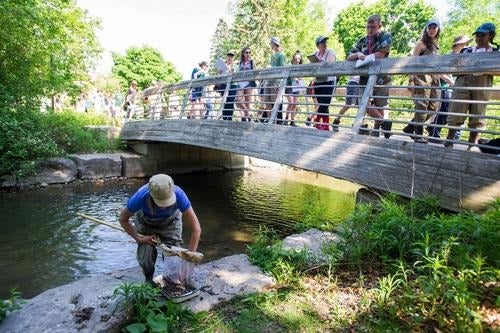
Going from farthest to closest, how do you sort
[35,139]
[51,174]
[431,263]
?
[51,174], [35,139], [431,263]

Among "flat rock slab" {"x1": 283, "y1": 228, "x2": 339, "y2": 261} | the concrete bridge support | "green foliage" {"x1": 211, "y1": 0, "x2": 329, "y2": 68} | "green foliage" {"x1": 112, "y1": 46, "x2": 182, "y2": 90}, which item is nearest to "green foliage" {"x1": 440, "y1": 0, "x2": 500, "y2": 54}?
"green foliage" {"x1": 211, "y1": 0, "x2": 329, "y2": 68}

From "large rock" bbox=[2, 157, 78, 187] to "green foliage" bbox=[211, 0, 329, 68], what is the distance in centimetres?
1813

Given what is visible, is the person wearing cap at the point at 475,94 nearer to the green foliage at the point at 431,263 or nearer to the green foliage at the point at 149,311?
the green foliage at the point at 431,263

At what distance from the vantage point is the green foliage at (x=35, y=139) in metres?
9.16

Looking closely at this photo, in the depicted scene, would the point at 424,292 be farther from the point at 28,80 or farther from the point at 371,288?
the point at 28,80

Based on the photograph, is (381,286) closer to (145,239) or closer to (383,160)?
(383,160)

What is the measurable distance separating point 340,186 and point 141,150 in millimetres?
6964

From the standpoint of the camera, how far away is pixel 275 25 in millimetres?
27297

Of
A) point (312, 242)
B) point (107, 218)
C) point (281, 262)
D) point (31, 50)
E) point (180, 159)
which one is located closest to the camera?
point (281, 262)

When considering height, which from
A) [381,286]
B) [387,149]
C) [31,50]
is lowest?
[381,286]

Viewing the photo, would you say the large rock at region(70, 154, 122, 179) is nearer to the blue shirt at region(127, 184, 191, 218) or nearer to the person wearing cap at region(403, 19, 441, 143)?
the blue shirt at region(127, 184, 191, 218)

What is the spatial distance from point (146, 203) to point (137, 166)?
8750 millimetres

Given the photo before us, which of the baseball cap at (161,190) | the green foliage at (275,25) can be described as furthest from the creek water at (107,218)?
the green foliage at (275,25)

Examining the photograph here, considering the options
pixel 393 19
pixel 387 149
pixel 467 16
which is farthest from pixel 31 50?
pixel 393 19
